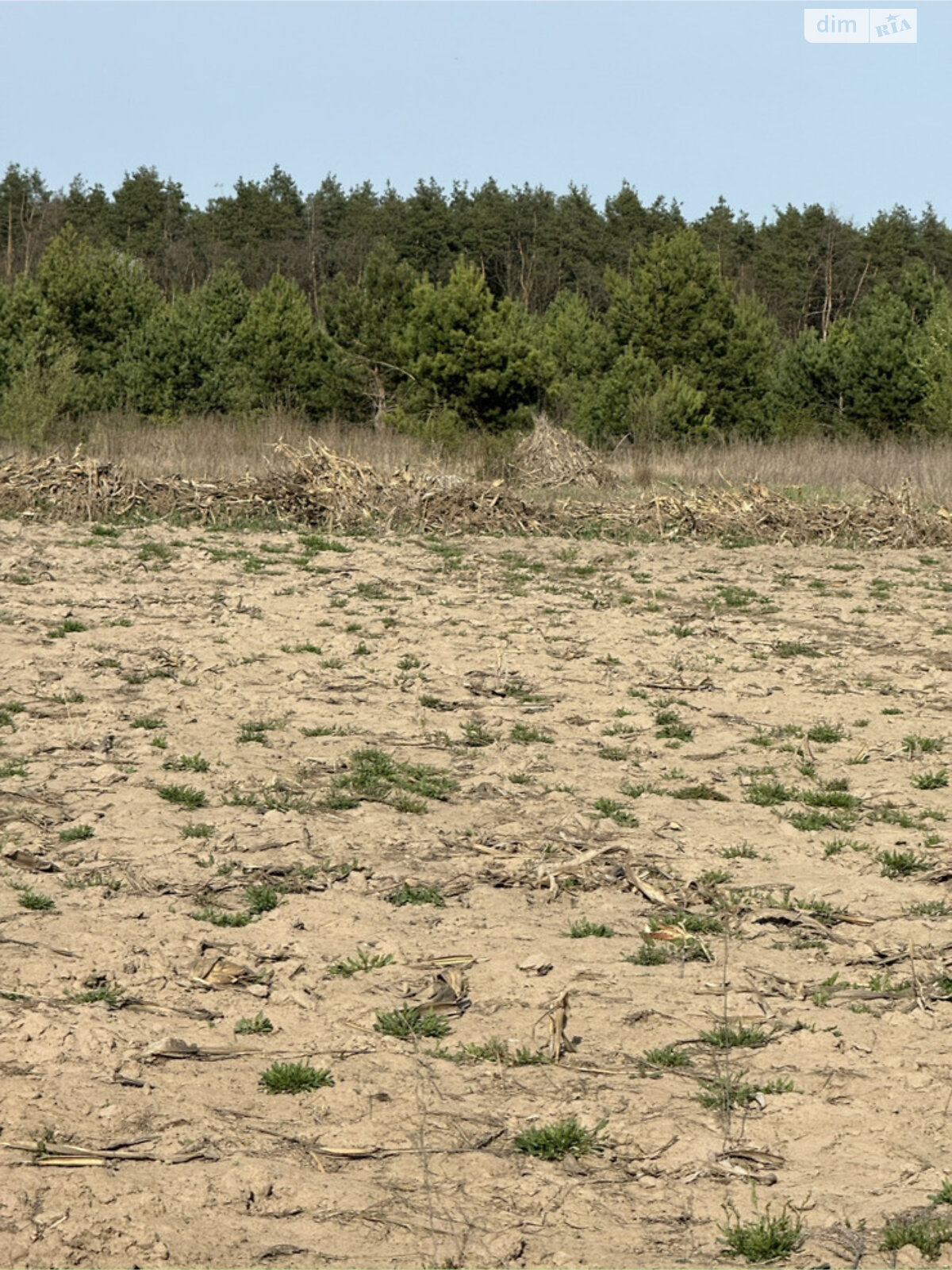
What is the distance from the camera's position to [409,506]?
60.0 feet

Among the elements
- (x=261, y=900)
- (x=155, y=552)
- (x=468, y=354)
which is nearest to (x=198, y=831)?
(x=261, y=900)

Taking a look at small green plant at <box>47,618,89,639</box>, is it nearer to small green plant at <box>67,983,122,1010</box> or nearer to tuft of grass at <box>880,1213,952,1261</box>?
small green plant at <box>67,983,122,1010</box>

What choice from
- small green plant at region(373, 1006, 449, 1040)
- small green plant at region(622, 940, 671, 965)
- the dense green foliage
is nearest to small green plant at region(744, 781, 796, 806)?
small green plant at region(622, 940, 671, 965)

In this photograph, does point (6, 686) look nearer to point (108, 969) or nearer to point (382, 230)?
point (108, 969)

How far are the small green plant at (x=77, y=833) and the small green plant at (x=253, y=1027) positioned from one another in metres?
2.12

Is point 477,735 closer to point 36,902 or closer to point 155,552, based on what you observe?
point 36,902

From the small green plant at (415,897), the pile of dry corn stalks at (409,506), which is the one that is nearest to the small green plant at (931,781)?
the small green plant at (415,897)

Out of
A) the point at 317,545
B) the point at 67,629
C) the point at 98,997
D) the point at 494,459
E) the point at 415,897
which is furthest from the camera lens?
the point at 494,459

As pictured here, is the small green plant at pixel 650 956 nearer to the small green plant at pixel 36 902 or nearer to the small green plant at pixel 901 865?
the small green plant at pixel 901 865

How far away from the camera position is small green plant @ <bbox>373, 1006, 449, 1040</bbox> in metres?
4.92

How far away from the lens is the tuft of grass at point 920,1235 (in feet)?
11.7

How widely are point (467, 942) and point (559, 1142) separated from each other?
1.70m

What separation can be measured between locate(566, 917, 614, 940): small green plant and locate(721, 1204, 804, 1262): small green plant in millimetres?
2218

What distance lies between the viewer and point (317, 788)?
790 cm
